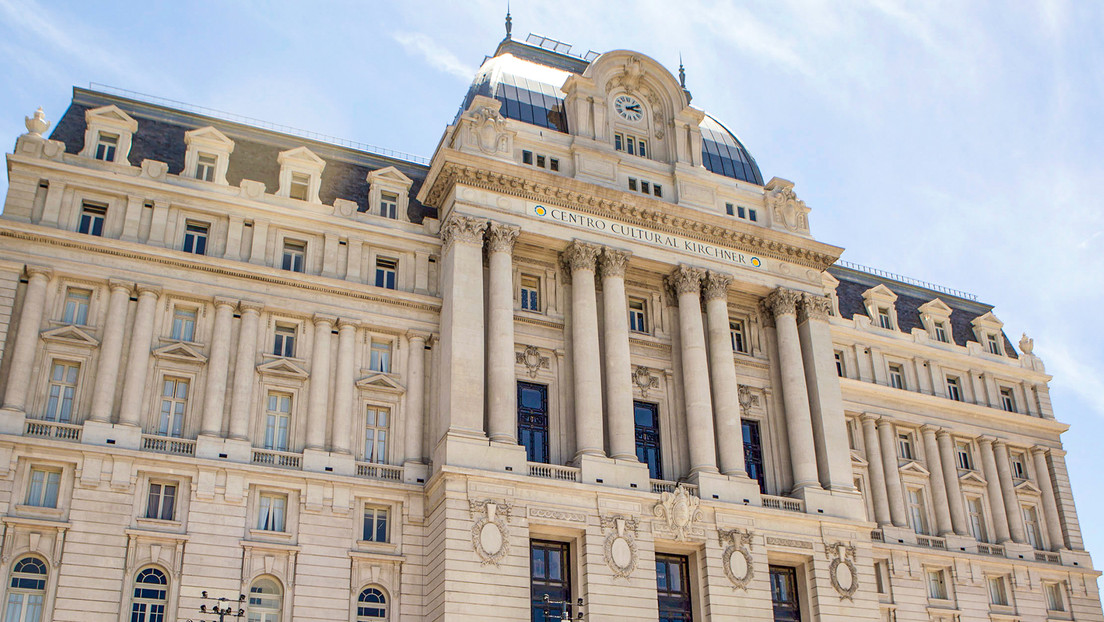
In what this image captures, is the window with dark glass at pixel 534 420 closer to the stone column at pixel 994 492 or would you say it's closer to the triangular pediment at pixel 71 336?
the triangular pediment at pixel 71 336

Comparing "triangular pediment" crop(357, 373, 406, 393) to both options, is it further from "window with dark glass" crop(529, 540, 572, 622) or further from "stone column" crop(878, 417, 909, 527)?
"stone column" crop(878, 417, 909, 527)

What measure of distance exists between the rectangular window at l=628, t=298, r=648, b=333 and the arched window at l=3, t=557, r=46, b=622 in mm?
28317

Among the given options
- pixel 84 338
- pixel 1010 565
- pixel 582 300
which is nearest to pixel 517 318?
pixel 582 300

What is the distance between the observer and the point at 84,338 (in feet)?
147

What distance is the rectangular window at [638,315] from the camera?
55.2 metres

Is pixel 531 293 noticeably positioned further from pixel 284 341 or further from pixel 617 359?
pixel 284 341

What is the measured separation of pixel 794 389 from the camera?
2154 inches

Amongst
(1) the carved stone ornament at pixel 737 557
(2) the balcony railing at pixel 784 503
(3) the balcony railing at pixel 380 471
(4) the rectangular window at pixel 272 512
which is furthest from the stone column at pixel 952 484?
(4) the rectangular window at pixel 272 512

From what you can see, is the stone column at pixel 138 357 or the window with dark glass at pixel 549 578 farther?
the window with dark glass at pixel 549 578

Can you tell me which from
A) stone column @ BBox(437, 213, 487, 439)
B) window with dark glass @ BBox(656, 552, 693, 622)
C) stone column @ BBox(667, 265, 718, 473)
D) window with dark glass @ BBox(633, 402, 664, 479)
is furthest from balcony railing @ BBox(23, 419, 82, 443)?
stone column @ BBox(667, 265, 718, 473)

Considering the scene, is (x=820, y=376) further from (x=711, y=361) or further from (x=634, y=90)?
(x=634, y=90)

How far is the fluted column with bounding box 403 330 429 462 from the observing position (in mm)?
48281

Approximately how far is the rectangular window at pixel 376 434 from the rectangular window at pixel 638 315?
527 inches

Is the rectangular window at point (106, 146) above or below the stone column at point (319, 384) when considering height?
above
